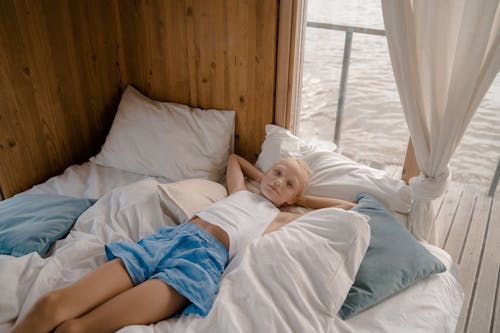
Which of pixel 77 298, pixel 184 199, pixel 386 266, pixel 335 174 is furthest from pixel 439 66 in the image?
pixel 77 298

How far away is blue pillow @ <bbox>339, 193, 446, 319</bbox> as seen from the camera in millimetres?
1311

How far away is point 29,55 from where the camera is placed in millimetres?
1921

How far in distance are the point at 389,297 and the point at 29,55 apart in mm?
1834

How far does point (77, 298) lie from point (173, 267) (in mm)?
291

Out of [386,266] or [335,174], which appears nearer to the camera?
[386,266]

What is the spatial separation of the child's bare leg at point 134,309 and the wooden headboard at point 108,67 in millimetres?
1088

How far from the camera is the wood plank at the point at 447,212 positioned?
2166mm

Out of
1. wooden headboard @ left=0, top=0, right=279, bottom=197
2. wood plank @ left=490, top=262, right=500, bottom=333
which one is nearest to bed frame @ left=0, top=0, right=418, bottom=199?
wooden headboard @ left=0, top=0, right=279, bottom=197

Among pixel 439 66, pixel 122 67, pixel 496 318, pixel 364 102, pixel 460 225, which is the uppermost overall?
pixel 439 66

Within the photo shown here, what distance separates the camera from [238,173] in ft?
6.36

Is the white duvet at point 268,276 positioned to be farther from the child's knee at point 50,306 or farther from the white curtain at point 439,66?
the white curtain at point 439,66

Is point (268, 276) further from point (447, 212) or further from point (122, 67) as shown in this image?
point (122, 67)

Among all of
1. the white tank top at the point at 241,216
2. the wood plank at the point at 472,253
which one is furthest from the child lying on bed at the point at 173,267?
the wood plank at the point at 472,253

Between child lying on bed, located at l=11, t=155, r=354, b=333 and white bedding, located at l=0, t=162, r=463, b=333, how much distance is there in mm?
61
